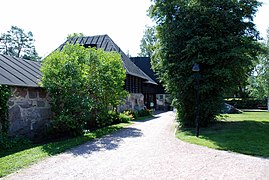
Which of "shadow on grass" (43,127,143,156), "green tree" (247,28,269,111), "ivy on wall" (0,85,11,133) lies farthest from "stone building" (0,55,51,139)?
"green tree" (247,28,269,111)

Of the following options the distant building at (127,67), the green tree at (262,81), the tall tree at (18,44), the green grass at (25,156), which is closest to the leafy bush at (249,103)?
the green tree at (262,81)

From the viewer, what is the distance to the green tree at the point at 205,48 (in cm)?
1106

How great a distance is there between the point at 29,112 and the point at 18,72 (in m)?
1.68

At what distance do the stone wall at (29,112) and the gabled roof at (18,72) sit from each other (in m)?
0.26

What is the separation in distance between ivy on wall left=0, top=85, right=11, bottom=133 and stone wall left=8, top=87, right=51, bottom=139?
0.37m

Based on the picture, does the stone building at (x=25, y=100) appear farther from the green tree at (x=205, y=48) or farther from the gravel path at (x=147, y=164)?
the green tree at (x=205, y=48)

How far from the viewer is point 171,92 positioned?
12766 millimetres

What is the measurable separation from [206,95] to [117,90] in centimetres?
447

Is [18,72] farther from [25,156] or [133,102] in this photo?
[133,102]

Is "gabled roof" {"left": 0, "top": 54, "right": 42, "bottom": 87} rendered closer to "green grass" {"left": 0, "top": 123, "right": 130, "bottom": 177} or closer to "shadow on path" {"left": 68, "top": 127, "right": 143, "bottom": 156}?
"green grass" {"left": 0, "top": 123, "right": 130, "bottom": 177}

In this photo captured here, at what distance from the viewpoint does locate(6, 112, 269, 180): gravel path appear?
5004 millimetres

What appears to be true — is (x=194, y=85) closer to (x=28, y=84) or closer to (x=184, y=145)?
(x=184, y=145)

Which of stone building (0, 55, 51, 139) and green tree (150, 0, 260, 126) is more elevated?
green tree (150, 0, 260, 126)

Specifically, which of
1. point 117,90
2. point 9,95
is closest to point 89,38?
point 117,90
